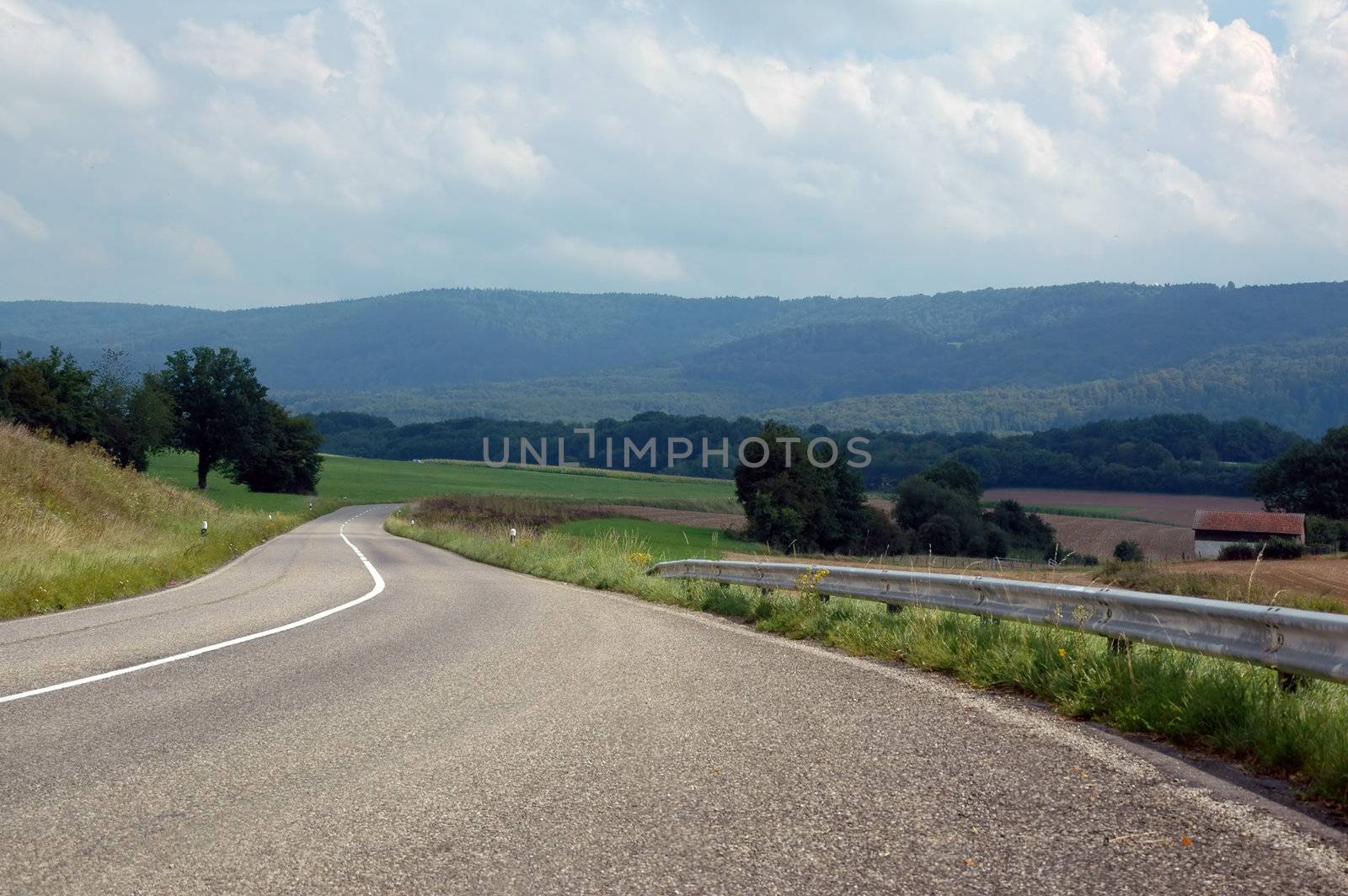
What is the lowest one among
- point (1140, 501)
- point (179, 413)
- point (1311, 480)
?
point (1140, 501)

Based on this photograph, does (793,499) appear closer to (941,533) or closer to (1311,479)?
(941,533)

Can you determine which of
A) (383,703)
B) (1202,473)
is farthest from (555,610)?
(1202,473)

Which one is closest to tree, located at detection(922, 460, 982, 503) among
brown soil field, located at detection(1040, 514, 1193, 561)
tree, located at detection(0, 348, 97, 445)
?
brown soil field, located at detection(1040, 514, 1193, 561)

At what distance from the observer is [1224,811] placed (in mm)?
4840

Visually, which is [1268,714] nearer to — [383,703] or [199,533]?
[383,703]

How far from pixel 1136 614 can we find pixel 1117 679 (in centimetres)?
81

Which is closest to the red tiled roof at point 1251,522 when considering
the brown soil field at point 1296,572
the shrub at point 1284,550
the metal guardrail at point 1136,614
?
the shrub at point 1284,550

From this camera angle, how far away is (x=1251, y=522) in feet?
245

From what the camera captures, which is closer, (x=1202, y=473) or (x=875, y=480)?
(x=1202, y=473)

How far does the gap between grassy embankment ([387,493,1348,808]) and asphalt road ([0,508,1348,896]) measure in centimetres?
30

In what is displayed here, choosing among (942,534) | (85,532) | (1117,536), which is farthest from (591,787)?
(1117,536)

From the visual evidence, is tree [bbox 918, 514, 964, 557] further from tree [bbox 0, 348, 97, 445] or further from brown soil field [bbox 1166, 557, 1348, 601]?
tree [bbox 0, 348, 97, 445]

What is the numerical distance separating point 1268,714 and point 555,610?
977cm

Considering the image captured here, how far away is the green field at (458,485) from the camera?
310 ft
